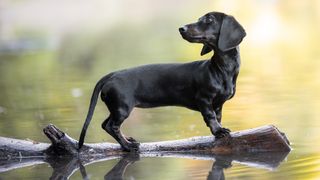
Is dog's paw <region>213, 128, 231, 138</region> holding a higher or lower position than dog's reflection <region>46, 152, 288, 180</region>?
higher

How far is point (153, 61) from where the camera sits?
15.5 meters

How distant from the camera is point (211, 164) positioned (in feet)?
22.5

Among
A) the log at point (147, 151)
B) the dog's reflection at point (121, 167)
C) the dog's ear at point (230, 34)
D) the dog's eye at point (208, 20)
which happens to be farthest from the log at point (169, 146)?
the dog's eye at point (208, 20)

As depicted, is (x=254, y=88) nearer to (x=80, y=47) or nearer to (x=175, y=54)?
(x=175, y=54)

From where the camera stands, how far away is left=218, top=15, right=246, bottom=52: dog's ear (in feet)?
22.8

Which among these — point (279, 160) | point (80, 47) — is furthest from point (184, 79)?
point (80, 47)

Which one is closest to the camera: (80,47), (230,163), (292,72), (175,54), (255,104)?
(230,163)

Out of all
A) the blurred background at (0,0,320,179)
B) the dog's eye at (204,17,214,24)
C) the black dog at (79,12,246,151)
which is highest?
the dog's eye at (204,17,214,24)

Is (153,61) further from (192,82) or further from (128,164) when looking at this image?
(128,164)

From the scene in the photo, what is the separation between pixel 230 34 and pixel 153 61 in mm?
8563

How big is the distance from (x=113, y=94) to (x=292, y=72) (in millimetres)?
6329

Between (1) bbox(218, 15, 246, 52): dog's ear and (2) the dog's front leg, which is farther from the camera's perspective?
(2) the dog's front leg

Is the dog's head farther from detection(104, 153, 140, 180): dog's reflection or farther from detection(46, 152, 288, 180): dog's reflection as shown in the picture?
detection(104, 153, 140, 180): dog's reflection

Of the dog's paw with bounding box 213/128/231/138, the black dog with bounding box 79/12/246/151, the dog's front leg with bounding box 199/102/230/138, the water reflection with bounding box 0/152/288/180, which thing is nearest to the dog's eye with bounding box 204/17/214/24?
the black dog with bounding box 79/12/246/151
